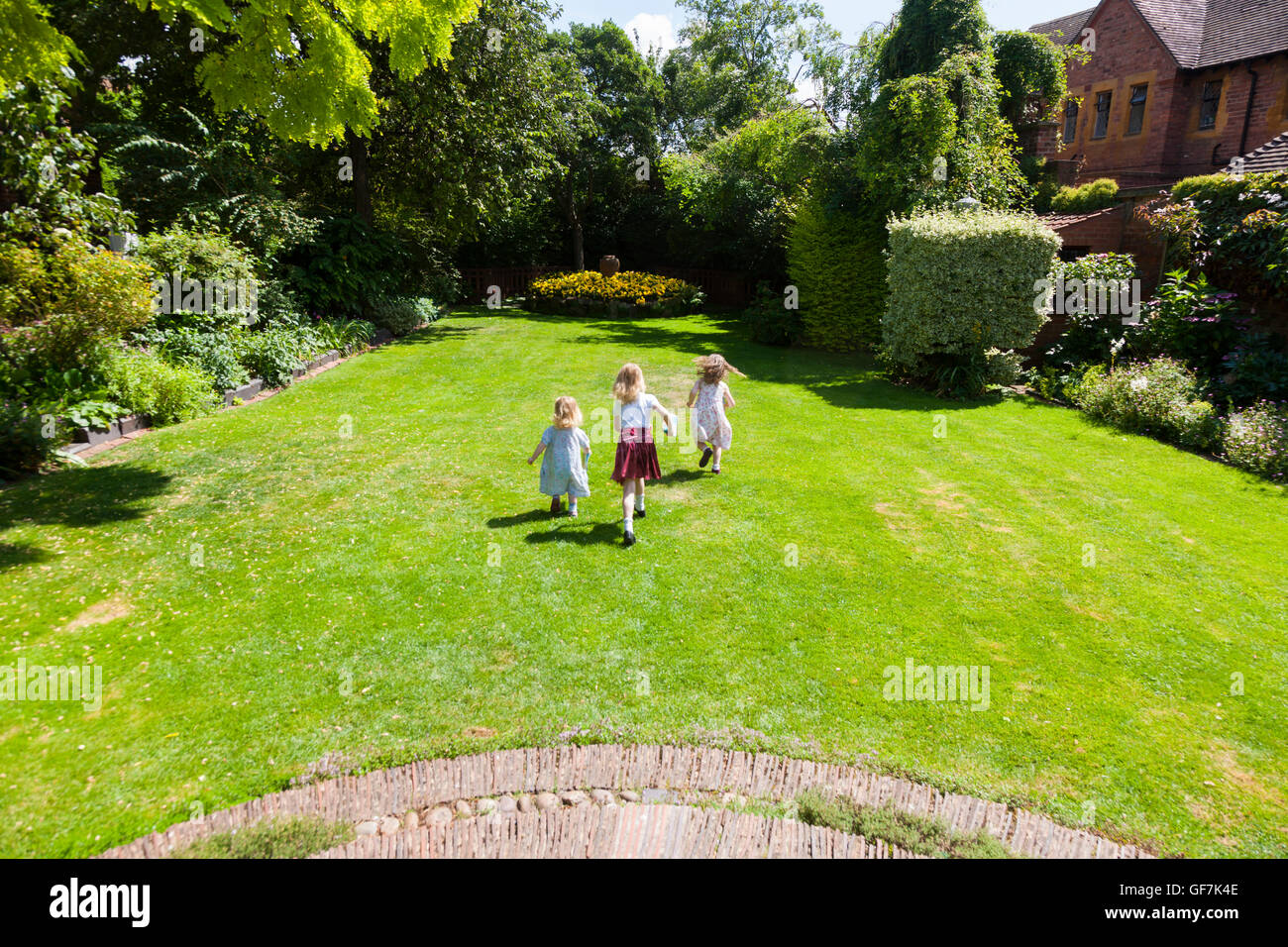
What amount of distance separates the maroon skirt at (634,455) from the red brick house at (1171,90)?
19.0 m

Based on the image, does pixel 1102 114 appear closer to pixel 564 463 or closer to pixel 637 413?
pixel 637 413

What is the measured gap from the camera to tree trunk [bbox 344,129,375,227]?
1980 centimetres

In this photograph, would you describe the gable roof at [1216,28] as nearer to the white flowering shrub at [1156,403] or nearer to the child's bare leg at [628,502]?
the white flowering shrub at [1156,403]

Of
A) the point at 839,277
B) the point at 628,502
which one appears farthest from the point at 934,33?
the point at 628,502

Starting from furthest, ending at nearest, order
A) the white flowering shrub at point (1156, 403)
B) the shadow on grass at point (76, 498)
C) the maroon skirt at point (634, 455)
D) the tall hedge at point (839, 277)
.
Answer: the tall hedge at point (839, 277), the white flowering shrub at point (1156, 403), the maroon skirt at point (634, 455), the shadow on grass at point (76, 498)

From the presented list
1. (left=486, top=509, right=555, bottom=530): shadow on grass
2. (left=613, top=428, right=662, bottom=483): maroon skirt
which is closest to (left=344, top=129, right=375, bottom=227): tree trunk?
(left=486, top=509, right=555, bottom=530): shadow on grass

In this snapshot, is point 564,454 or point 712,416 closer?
point 564,454

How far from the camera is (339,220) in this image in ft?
59.8

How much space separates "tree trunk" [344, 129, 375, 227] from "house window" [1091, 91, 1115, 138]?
2778cm

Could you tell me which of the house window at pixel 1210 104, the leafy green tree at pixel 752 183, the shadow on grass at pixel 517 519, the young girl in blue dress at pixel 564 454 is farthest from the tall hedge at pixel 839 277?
the house window at pixel 1210 104

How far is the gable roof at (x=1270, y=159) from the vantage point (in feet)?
43.7

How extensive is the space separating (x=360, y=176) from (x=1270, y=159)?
2199 centimetres

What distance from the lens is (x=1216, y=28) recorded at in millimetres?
24438
